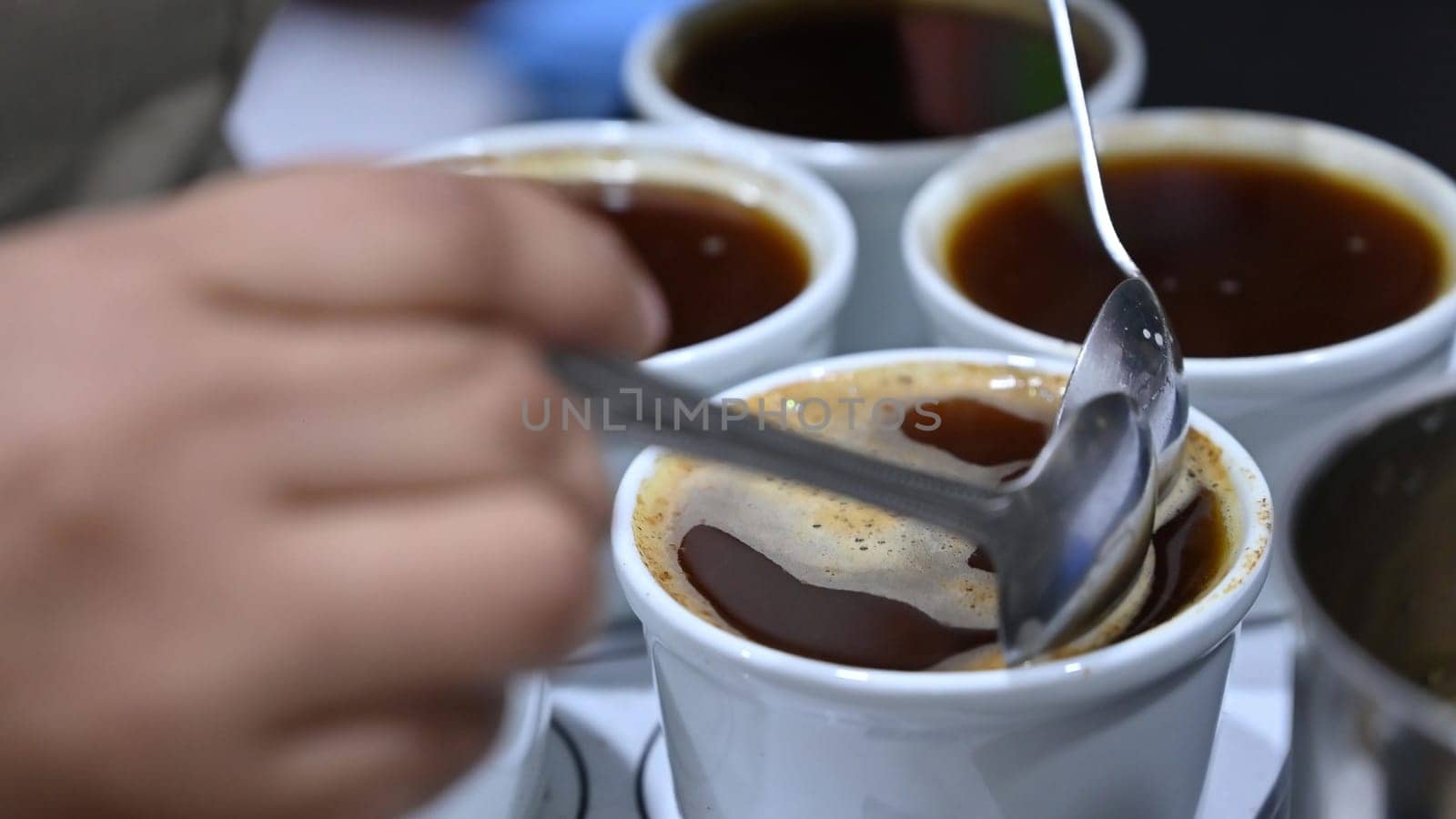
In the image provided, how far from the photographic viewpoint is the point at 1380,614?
1.34 ft

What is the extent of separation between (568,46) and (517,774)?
1.98 ft

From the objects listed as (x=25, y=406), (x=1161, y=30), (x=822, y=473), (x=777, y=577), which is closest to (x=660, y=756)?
(x=777, y=577)

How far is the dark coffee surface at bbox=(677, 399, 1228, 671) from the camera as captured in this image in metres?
0.42

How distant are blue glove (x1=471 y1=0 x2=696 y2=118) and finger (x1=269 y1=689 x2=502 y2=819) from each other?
703mm

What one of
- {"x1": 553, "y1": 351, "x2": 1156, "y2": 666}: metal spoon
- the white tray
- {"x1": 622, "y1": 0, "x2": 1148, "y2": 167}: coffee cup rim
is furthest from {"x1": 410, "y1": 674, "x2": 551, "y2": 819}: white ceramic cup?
{"x1": 622, "y1": 0, "x2": 1148, "y2": 167}: coffee cup rim

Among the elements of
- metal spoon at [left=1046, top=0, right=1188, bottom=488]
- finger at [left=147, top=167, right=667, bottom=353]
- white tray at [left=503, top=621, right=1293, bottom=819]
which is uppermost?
finger at [left=147, top=167, right=667, bottom=353]

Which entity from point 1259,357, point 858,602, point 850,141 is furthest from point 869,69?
point 858,602

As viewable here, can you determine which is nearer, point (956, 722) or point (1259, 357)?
point (956, 722)

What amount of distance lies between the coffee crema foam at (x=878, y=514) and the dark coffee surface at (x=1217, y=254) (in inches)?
4.0

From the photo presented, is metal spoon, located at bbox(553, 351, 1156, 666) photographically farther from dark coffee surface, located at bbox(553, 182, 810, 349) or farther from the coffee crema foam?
dark coffee surface, located at bbox(553, 182, 810, 349)

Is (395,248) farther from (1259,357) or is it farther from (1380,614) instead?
(1259,357)

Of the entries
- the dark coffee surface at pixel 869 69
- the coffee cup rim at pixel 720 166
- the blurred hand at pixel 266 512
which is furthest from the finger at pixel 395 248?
the dark coffee surface at pixel 869 69

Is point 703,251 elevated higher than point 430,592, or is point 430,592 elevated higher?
point 430,592

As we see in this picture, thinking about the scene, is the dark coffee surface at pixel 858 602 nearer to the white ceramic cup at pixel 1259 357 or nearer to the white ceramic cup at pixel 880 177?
the white ceramic cup at pixel 1259 357
